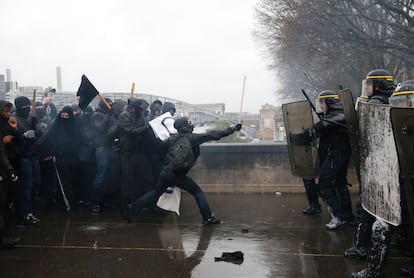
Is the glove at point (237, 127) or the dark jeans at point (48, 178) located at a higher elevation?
the glove at point (237, 127)

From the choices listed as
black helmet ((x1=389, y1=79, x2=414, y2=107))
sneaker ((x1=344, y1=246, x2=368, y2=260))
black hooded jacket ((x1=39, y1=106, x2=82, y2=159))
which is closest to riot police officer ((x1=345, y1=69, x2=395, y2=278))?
sneaker ((x1=344, y1=246, x2=368, y2=260))

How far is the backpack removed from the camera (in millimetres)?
6383

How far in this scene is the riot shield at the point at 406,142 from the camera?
3.31 meters

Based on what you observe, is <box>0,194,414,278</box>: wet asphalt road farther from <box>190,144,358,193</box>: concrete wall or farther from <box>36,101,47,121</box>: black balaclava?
<box>36,101,47,121</box>: black balaclava

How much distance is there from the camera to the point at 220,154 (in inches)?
361

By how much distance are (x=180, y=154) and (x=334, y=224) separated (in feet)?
7.45

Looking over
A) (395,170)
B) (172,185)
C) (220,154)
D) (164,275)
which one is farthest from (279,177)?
(395,170)

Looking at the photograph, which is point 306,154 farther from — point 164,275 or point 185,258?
point 164,275

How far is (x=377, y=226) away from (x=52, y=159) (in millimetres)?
5386

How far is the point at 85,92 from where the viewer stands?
24.4 ft

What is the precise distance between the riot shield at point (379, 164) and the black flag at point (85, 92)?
4.55 m

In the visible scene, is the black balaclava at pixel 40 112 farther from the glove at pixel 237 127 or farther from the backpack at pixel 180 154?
the glove at pixel 237 127

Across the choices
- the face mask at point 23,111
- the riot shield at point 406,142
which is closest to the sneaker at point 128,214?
the face mask at point 23,111

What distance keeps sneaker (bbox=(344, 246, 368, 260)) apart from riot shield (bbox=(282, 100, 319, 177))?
188 cm
